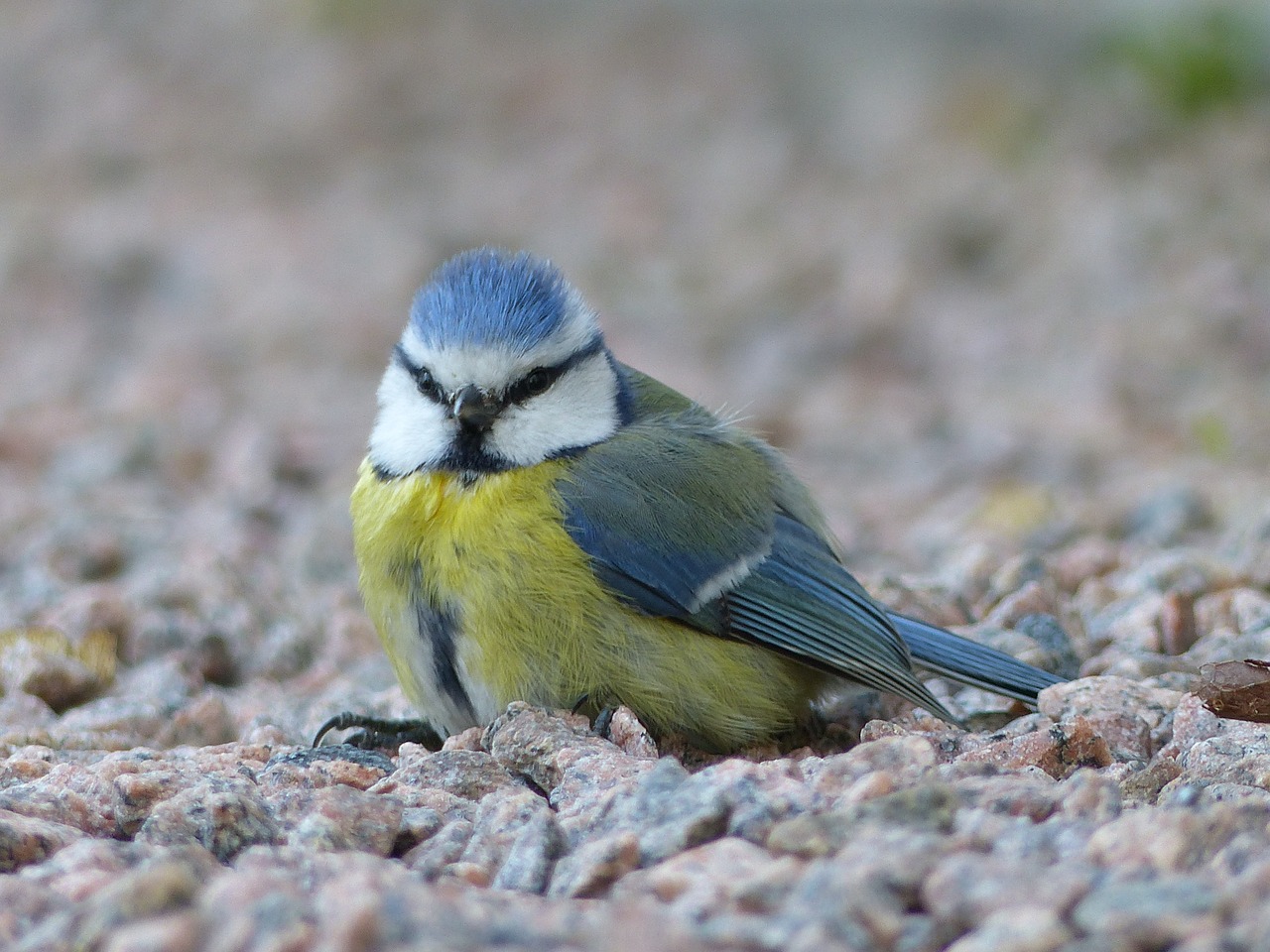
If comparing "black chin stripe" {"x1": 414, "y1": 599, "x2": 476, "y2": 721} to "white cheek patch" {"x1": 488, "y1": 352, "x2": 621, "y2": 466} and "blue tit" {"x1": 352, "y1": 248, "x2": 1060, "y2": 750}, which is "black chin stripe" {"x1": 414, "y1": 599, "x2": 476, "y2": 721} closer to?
"blue tit" {"x1": 352, "y1": 248, "x2": 1060, "y2": 750}

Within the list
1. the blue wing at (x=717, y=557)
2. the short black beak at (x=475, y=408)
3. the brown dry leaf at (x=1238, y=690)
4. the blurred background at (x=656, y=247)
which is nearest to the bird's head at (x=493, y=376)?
the short black beak at (x=475, y=408)

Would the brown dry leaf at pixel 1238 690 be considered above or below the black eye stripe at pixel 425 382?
below

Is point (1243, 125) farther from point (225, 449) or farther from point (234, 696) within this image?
point (234, 696)

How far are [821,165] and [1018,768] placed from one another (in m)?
5.67

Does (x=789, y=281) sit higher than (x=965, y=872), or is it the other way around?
(x=789, y=281)

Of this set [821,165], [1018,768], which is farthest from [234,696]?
[821,165]

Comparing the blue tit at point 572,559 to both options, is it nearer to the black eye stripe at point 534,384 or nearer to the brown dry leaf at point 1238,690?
the black eye stripe at point 534,384

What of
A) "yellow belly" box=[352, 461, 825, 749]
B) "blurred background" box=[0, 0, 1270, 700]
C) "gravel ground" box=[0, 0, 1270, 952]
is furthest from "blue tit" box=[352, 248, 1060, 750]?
"blurred background" box=[0, 0, 1270, 700]

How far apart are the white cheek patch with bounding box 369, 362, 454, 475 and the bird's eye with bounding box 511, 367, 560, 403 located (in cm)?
16

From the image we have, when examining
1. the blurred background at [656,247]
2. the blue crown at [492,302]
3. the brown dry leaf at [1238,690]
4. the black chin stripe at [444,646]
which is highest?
the blurred background at [656,247]

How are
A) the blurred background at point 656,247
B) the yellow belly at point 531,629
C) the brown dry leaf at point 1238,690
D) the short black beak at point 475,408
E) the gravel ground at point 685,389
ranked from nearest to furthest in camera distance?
the gravel ground at point 685,389
the brown dry leaf at point 1238,690
the yellow belly at point 531,629
the short black beak at point 475,408
the blurred background at point 656,247

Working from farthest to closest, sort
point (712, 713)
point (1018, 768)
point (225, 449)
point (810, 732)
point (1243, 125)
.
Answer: point (1243, 125)
point (225, 449)
point (810, 732)
point (712, 713)
point (1018, 768)

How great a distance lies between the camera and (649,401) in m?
3.47

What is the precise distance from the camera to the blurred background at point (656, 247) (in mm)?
4746
